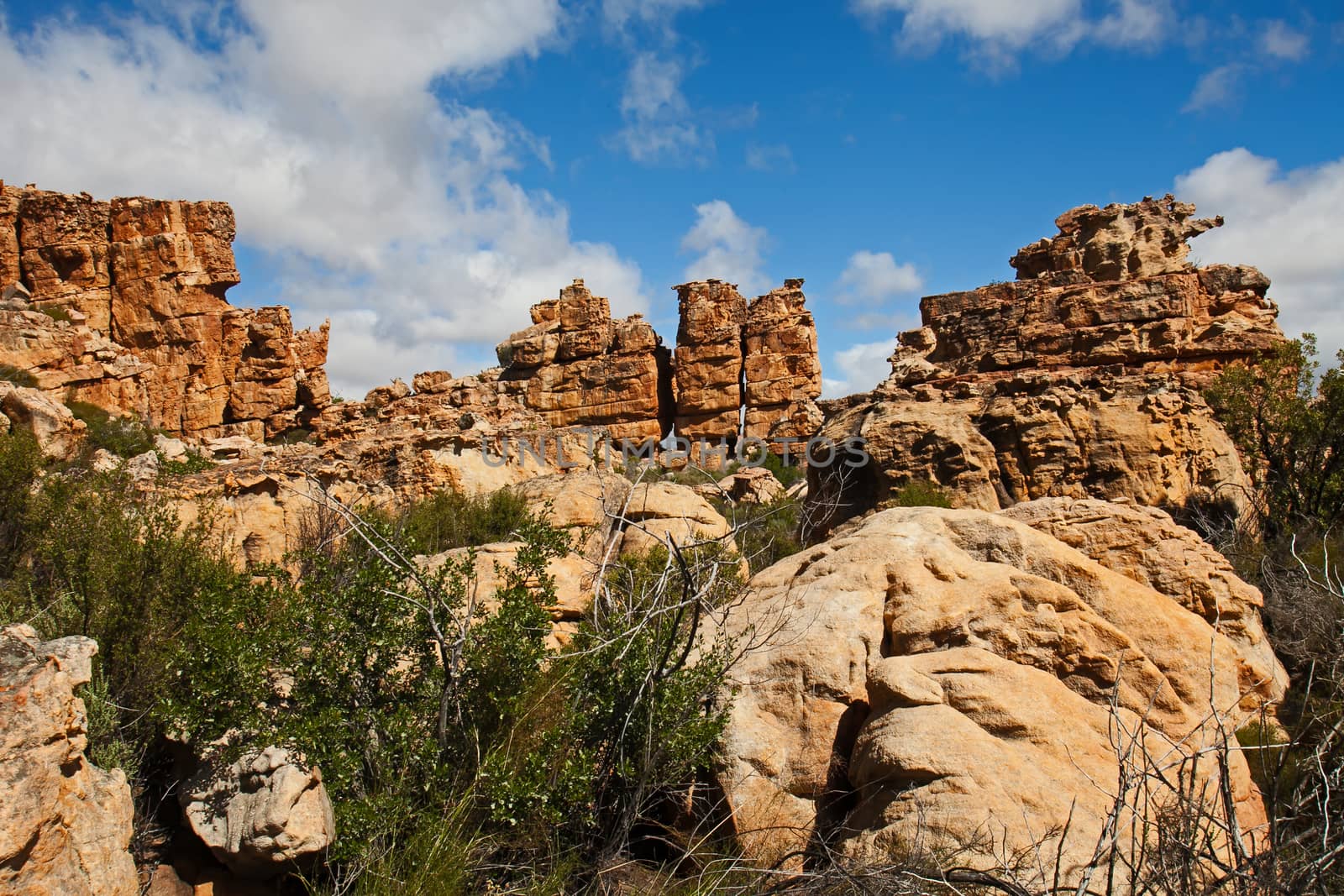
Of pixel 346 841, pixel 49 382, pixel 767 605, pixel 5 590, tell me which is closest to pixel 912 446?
pixel 767 605

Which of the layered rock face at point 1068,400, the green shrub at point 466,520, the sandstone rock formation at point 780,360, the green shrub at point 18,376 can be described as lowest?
the green shrub at point 466,520

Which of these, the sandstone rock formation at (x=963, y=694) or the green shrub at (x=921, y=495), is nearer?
the sandstone rock formation at (x=963, y=694)

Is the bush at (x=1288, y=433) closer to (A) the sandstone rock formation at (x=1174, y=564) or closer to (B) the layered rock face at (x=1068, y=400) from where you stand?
(B) the layered rock face at (x=1068, y=400)

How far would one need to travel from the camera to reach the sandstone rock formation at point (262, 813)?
4.77m

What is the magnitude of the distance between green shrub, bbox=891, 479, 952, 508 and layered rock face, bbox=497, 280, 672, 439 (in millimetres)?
24699

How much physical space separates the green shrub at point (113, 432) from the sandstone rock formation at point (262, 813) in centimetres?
1576

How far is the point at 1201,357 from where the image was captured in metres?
15.8

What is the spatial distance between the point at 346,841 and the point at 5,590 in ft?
14.2

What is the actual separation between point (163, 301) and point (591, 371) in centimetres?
1546

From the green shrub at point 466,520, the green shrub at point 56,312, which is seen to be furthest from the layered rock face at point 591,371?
the green shrub at point 466,520

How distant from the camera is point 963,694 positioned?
16.4ft

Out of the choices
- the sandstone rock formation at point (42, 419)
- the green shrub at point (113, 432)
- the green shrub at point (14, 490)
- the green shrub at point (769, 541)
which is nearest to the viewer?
the green shrub at point (14, 490)

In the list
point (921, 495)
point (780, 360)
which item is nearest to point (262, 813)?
point (921, 495)

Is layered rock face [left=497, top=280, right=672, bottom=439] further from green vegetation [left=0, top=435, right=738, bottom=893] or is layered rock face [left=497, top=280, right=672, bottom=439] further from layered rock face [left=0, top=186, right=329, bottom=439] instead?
green vegetation [left=0, top=435, right=738, bottom=893]
